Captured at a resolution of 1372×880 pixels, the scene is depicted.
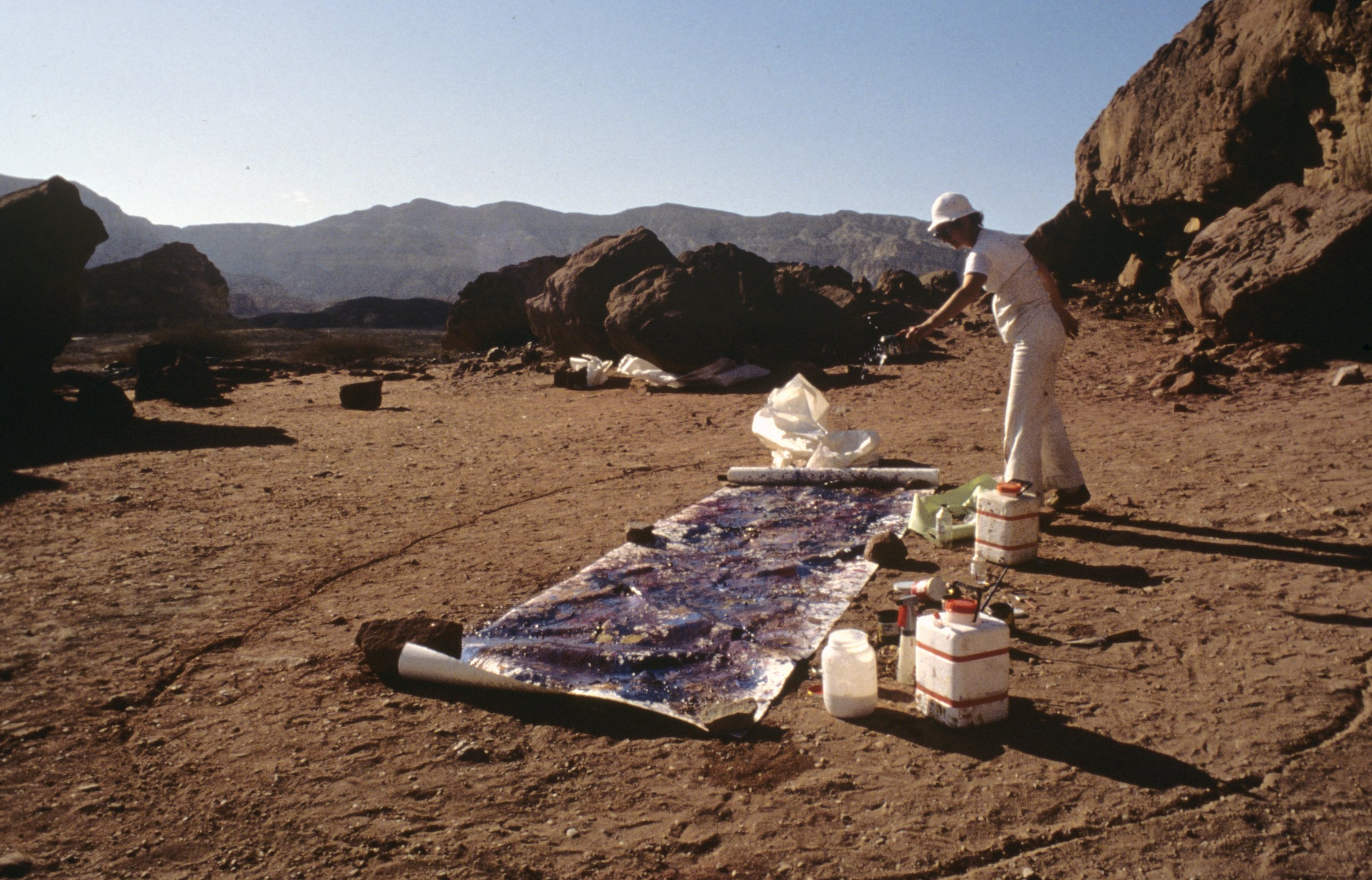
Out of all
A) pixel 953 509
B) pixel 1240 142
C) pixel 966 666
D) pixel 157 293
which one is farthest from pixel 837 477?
pixel 157 293

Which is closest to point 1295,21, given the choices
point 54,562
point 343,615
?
point 343,615

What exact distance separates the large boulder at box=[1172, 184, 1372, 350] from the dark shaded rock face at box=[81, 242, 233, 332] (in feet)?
134

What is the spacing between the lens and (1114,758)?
276 centimetres

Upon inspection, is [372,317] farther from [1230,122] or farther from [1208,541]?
[1208,541]

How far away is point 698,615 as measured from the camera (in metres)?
4.04

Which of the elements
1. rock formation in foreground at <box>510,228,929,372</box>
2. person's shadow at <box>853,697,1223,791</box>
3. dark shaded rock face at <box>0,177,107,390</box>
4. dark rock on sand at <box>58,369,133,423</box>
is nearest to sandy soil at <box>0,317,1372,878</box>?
person's shadow at <box>853,697,1223,791</box>

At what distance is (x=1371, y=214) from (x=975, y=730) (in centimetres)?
845

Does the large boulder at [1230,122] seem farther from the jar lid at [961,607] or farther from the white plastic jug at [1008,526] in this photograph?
the jar lid at [961,607]

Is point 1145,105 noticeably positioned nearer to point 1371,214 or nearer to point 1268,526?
point 1371,214

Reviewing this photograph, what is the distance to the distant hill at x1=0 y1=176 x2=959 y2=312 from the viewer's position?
84250 mm

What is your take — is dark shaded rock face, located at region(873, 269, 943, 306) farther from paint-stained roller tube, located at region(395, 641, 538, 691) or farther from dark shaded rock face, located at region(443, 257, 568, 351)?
paint-stained roller tube, located at region(395, 641, 538, 691)

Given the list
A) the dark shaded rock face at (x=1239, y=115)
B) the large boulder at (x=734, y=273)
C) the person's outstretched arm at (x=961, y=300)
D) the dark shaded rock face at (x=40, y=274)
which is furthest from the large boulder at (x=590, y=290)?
the person's outstretched arm at (x=961, y=300)

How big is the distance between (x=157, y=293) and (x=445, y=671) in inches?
1943

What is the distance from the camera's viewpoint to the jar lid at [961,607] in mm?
2973
